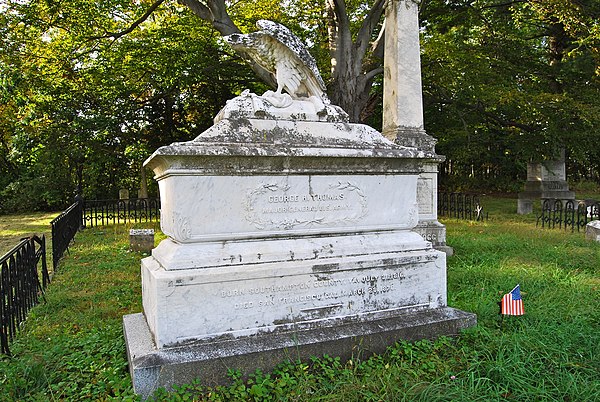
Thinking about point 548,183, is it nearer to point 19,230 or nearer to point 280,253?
point 280,253

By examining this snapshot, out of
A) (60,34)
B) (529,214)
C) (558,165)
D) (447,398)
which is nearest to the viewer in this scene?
(447,398)

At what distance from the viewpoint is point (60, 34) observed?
1259 cm

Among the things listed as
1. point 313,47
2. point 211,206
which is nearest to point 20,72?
point 313,47

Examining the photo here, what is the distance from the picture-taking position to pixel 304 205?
3.41 metres

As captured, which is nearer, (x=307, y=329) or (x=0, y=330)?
(x=307, y=329)

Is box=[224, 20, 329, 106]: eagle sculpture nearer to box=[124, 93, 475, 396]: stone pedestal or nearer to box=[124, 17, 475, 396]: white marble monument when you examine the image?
box=[124, 17, 475, 396]: white marble monument

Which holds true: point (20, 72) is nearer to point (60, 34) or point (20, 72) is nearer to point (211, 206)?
point (60, 34)

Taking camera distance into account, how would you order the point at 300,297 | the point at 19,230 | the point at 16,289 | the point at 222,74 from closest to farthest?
the point at 300,297
the point at 16,289
the point at 19,230
the point at 222,74

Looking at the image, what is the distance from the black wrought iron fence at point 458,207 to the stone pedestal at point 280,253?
967 centimetres

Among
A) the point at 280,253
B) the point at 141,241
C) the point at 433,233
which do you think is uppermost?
the point at 280,253

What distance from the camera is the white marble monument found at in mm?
2951

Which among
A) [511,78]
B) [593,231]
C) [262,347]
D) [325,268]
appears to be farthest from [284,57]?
[511,78]

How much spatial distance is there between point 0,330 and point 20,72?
895 centimetres

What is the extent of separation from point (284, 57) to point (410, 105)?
3914mm
